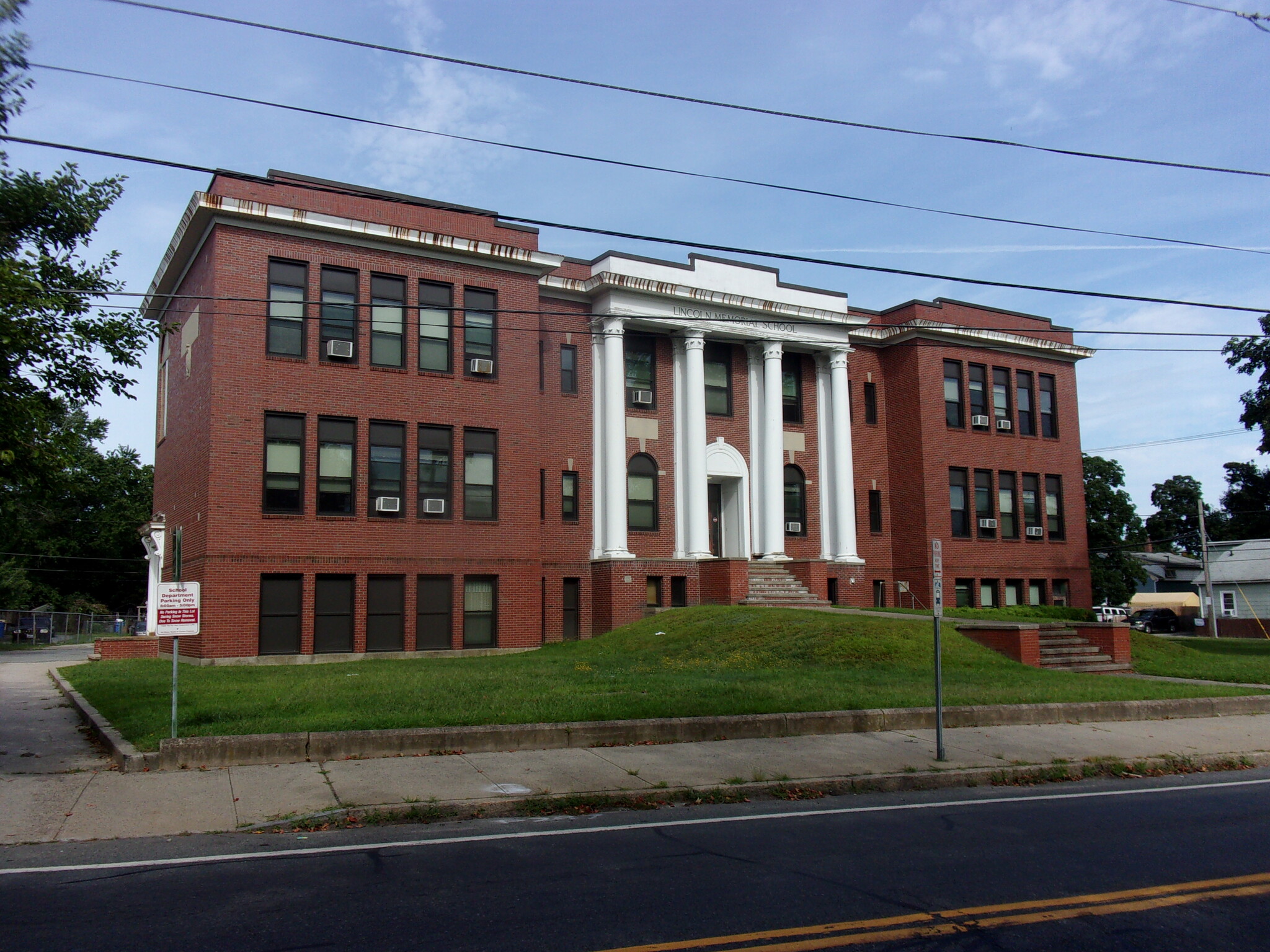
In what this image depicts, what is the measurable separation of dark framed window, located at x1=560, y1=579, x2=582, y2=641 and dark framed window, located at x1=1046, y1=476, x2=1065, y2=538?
1962cm

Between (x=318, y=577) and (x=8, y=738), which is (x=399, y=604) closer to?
(x=318, y=577)

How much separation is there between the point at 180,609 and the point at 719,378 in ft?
78.9

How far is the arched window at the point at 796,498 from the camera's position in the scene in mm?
34562

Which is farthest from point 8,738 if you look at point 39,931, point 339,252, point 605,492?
point 605,492

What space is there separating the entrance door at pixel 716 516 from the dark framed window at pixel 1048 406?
14.0 metres

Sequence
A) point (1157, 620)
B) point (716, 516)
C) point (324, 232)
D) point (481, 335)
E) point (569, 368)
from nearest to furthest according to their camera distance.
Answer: point (324, 232), point (481, 335), point (569, 368), point (716, 516), point (1157, 620)

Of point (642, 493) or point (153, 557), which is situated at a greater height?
point (642, 493)

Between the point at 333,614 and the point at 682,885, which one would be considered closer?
the point at 682,885

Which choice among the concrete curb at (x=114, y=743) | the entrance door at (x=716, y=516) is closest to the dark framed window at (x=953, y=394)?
the entrance door at (x=716, y=516)

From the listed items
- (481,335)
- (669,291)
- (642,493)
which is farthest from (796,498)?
(481,335)

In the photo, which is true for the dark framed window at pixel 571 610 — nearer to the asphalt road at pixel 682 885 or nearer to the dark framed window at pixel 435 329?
the dark framed window at pixel 435 329

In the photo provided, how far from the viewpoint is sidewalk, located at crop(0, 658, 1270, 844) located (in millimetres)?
9109

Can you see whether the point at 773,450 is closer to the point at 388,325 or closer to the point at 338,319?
the point at 388,325

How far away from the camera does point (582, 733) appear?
12.5m
